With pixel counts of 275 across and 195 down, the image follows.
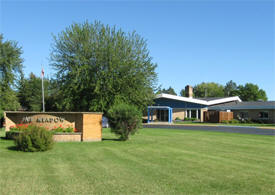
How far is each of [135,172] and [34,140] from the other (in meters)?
4.92

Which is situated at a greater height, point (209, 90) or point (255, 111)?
point (209, 90)

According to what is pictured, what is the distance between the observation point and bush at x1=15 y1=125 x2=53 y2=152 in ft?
36.9

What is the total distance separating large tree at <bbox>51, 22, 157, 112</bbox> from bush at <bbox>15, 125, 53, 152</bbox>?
59.6ft

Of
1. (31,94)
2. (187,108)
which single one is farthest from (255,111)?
(31,94)

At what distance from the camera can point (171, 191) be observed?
21.5 ft

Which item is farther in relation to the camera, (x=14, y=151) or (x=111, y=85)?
(x=111, y=85)

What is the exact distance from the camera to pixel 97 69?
31.2 metres

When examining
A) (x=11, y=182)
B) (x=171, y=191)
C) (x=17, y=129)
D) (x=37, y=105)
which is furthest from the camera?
(x=37, y=105)

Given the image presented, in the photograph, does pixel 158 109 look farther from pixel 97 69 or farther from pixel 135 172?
pixel 135 172

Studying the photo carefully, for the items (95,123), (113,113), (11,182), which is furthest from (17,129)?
(11,182)

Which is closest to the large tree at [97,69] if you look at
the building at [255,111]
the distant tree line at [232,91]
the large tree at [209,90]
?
the building at [255,111]

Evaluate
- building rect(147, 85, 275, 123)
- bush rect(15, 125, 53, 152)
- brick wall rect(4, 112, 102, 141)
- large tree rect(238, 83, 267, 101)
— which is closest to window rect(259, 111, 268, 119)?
building rect(147, 85, 275, 123)

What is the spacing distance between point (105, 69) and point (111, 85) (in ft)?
6.84

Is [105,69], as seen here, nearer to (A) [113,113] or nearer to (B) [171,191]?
(A) [113,113]
